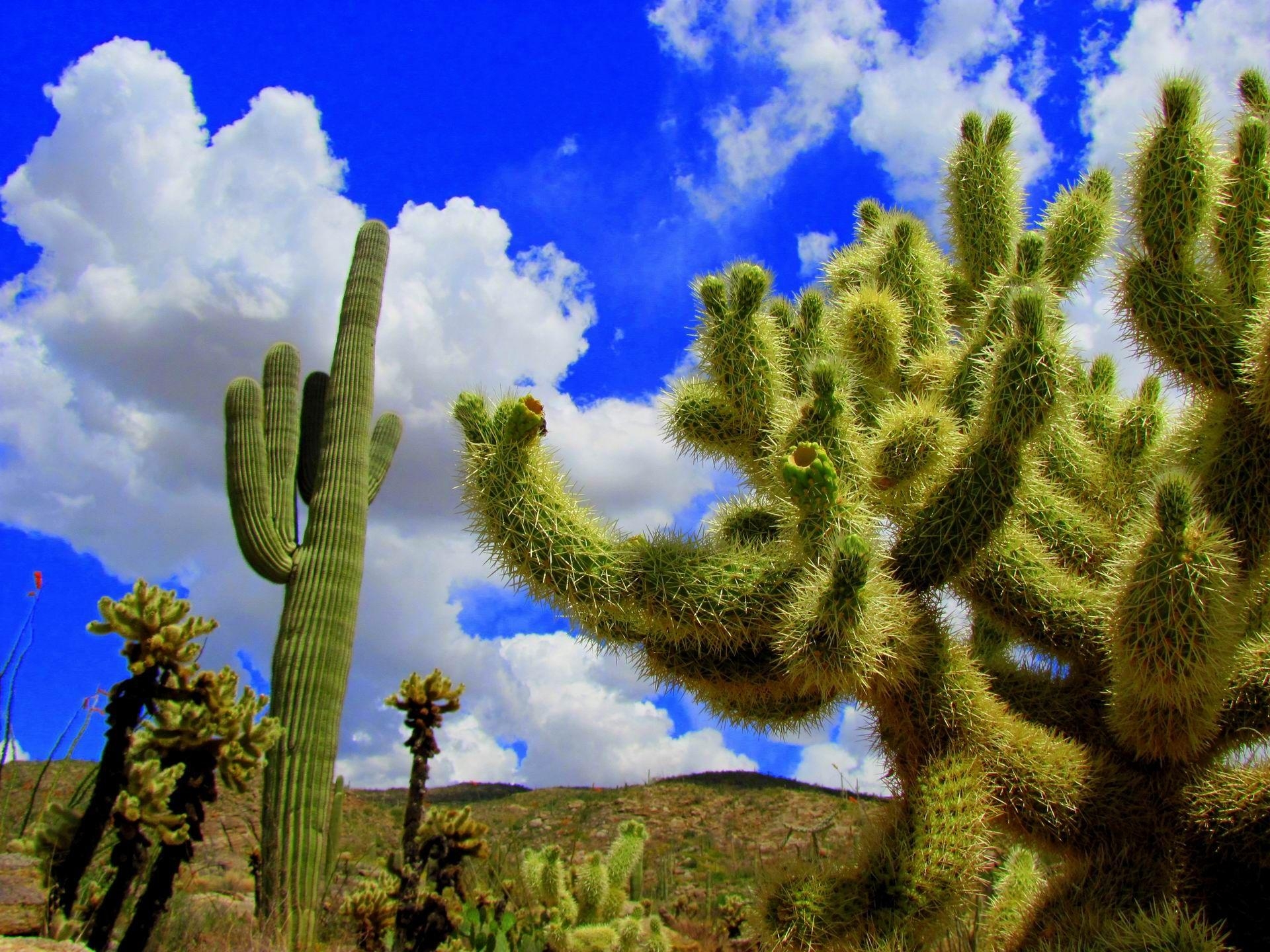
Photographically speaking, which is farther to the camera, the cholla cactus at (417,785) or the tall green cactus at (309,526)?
the tall green cactus at (309,526)

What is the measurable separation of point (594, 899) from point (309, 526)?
4.97 m

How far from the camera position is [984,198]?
5.92 meters

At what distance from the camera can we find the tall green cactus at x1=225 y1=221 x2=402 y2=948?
23.6 ft

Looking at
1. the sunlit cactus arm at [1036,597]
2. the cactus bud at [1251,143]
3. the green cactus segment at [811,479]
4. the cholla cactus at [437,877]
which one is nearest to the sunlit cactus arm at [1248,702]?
the sunlit cactus arm at [1036,597]

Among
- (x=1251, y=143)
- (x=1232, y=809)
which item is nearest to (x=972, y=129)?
(x=1251, y=143)

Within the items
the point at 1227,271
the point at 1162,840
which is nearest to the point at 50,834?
the point at 1162,840

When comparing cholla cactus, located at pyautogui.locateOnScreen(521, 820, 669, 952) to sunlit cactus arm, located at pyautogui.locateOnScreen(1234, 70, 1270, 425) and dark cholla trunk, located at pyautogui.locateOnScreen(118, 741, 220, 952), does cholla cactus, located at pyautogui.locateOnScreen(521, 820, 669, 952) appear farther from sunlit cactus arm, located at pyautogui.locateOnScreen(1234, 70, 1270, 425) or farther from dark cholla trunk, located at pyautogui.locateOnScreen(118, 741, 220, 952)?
sunlit cactus arm, located at pyautogui.locateOnScreen(1234, 70, 1270, 425)

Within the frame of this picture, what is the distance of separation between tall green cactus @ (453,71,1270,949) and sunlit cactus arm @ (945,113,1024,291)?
1.15 metres

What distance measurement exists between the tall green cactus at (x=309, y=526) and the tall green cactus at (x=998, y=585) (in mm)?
3974

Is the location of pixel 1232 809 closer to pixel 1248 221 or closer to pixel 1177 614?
pixel 1177 614

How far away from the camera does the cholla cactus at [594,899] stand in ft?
15.1

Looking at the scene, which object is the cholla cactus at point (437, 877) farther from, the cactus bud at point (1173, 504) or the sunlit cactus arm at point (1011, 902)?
the cactus bud at point (1173, 504)

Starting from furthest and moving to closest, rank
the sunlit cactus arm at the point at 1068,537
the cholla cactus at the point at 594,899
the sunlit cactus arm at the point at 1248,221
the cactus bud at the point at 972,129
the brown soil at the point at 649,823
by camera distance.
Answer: the brown soil at the point at 649,823 < the cactus bud at the point at 972,129 < the sunlit cactus arm at the point at 1068,537 < the cholla cactus at the point at 594,899 < the sunlit cactus arm at the point at 1248,221

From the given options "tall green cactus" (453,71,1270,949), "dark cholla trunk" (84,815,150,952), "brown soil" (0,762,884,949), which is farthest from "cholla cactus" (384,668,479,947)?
"brown soil" (0,762,884,949)
